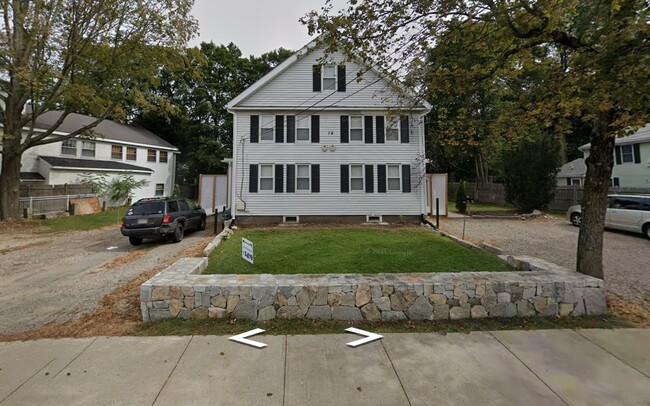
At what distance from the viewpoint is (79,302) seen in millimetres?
5406

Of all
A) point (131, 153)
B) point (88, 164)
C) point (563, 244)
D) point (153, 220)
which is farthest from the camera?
point (131, 153)

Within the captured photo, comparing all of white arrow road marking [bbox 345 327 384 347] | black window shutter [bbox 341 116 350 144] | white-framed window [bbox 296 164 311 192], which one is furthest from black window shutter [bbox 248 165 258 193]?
white arrow road marking [bbox 345 327 384 347]

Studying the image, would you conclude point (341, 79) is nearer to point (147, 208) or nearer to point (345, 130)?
point (345, 130)

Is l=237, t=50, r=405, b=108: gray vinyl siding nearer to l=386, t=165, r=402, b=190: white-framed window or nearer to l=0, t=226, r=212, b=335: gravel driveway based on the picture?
l=386, t=165, r=402, b=190: white-framed window

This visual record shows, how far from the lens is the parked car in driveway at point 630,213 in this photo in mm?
10898

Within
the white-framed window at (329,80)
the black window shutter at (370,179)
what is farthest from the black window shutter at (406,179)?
the white-framed window at (329,80)

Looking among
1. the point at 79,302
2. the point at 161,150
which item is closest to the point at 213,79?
the point at 161,150

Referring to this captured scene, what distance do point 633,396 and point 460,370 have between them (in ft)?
5.06

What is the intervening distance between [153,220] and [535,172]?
19.4 m

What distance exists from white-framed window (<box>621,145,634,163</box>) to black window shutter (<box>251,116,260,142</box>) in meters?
25.5

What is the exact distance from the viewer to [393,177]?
1473cm

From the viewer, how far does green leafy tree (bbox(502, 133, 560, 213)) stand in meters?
17.2

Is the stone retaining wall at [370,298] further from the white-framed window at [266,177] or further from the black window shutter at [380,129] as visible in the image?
the black window shutter at [380,129]

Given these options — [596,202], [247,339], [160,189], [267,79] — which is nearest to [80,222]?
[267,79]
